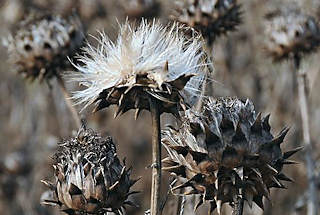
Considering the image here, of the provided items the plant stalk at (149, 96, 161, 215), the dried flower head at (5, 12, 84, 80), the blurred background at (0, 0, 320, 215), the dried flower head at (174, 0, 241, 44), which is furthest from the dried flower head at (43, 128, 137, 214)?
the blurred background at (0, 0, 320, 215)

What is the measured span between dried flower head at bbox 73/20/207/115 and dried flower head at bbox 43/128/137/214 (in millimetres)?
227

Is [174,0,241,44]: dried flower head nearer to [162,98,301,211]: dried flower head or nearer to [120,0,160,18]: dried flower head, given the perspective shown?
[162,98,301,211]: dried flower head

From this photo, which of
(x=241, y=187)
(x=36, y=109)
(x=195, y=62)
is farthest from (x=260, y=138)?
(x=36, y=109)

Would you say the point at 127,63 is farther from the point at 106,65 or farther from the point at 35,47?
the point at 35,47

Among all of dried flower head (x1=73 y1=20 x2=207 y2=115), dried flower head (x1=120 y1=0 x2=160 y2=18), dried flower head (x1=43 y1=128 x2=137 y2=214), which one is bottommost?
dried flower head (x1=43 y1=128 x2=137 y2=214)

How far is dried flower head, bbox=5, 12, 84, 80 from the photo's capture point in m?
4.38

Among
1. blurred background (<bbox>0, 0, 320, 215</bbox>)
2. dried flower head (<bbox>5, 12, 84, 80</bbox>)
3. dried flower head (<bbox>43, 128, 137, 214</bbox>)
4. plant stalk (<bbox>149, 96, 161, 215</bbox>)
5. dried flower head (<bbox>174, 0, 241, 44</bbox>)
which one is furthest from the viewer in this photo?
blurred background (<bbox>0, 0, 320, 215</bbox>)

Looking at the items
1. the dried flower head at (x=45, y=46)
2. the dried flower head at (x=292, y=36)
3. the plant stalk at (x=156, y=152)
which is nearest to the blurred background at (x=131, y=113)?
the dried flower head at (x=292, y=36)

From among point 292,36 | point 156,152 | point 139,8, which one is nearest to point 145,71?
point 156,152

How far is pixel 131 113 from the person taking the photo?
27.9 feet

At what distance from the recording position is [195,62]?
9.11ft

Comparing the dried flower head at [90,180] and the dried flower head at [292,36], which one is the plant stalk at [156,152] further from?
the dried flower head at [292,36]

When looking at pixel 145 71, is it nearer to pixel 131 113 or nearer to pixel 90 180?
pixel 90 180

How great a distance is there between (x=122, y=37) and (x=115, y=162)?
22.5 inches
